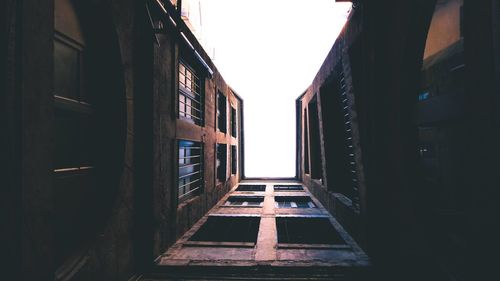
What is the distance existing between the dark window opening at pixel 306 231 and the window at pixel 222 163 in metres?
6.46

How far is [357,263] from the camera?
585cm

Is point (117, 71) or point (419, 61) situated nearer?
point (419, 61)

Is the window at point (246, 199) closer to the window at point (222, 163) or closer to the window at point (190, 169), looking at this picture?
the window at point (222, 163)

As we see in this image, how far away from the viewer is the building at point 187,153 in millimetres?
2750

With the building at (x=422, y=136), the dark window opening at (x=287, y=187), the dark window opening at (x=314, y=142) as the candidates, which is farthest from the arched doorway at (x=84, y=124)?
the dark window opening at (x=287, y=187)

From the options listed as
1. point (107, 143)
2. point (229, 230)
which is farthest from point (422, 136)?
point (107, 143)

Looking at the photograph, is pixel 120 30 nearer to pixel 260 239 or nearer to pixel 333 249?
pixel 260 239

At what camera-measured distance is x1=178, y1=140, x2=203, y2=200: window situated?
8758 millimetres

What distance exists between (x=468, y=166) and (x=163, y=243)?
6.35 m

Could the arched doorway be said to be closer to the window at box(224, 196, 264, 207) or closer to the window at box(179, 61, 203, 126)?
the window at box(179, 61, 203, 126)

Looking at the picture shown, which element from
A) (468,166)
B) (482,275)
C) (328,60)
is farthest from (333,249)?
(328,60)

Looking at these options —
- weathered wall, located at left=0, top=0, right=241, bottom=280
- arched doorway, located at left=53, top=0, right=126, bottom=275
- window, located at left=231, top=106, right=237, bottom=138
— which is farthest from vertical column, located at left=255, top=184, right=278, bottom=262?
window, located at left=231, top=106, right=237, bottom=138

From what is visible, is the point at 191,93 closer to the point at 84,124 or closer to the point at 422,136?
the point at 84,124

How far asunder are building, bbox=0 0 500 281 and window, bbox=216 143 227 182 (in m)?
6.20
